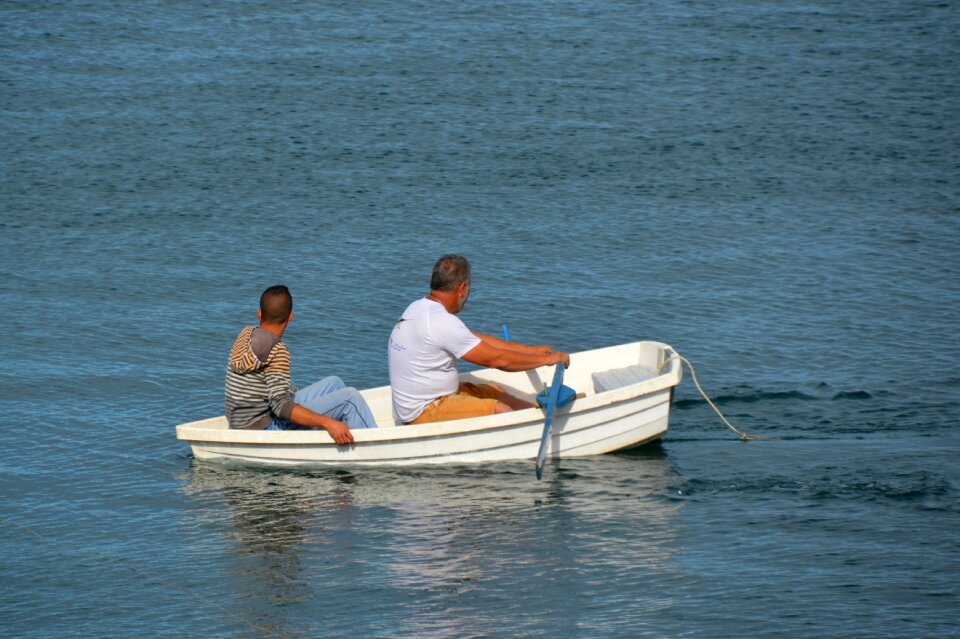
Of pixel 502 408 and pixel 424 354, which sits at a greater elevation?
pixel 424 354

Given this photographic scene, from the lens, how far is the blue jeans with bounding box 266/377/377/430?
930 centimetres

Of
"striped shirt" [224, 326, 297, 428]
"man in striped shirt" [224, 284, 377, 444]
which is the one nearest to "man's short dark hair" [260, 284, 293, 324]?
"man in striped shirt" [224, 284, 377, 444]

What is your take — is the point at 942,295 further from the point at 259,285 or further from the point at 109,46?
the point at 109,46

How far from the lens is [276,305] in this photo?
352 inches

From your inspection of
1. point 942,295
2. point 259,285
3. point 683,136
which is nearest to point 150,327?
point 259,285

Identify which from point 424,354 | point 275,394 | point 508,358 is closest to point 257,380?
point 275,394

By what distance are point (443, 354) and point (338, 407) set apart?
84cm

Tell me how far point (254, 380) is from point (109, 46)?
1655 cm

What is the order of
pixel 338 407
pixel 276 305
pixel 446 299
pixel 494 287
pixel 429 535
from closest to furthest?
pixel 429 535 < pixel 276 305 < pixel 446 299 < pixel 338 407 < pixel 494 287

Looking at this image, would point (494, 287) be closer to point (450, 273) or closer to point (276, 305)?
point (450, 273)

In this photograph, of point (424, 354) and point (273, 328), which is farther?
point (424, 354)

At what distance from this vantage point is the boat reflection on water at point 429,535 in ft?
23.8

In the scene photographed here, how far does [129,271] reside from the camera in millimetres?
14367

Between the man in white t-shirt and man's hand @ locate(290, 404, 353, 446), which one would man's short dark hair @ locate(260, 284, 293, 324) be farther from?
the man in white t-shirt
